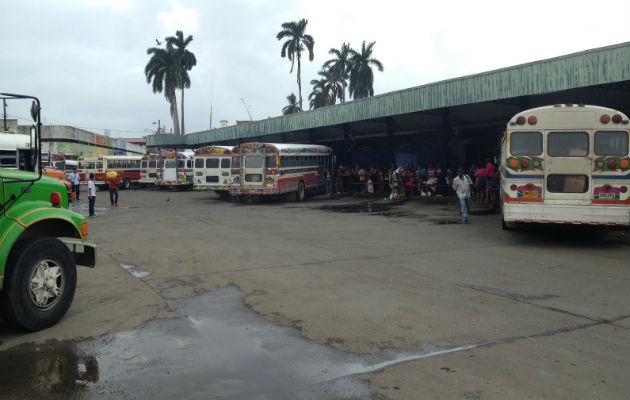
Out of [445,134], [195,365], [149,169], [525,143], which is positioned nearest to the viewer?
[195,365]

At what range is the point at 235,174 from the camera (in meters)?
24.0

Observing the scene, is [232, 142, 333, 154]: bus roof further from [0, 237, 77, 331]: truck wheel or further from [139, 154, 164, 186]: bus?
[0, 237, 77, 331]: truck wheel

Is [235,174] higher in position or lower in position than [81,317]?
higher

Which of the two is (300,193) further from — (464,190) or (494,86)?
(464,190)

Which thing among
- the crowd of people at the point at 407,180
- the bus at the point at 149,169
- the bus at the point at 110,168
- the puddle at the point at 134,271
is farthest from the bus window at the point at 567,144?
the bus at the point at 110,168

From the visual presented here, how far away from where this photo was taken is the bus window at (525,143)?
11.3 metres

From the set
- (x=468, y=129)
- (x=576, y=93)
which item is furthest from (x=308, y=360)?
(x=468, y=129)

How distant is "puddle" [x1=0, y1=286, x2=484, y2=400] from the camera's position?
13.0ft

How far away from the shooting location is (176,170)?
1389 inches

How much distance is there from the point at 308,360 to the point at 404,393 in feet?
3.33

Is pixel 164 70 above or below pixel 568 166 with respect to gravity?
above

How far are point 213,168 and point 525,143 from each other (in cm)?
1745

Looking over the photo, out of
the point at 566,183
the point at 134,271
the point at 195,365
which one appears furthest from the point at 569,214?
the point at 195,365

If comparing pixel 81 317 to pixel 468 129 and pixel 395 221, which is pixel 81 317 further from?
pixel 468 129
